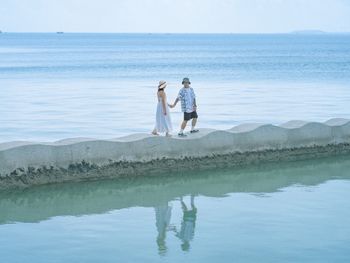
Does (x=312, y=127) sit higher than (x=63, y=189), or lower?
higher

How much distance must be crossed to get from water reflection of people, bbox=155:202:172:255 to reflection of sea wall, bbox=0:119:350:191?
188 cm

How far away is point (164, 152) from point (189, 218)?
3215mm

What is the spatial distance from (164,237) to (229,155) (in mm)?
5252

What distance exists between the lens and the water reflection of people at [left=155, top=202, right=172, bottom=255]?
33.5ft

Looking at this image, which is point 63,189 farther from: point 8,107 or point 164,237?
point 8,107

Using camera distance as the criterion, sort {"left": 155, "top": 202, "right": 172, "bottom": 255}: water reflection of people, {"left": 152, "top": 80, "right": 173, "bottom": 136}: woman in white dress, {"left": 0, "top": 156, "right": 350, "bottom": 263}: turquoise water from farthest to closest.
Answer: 1. {"left": 152, "top": 80, "right": 173, "bottom": 136}: woman in white dress
2. {"left": 155, "top": 202, "right": 172, "bottom": 255}: water reflection of people
3. {"left": 0, "top": 156, "right": 350, "bottom": 263}: turquoise water

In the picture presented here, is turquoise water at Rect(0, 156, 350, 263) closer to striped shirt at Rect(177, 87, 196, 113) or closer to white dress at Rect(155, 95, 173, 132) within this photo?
white dress at Rect(155, 95, 173, 132)

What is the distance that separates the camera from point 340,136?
17.2 meters

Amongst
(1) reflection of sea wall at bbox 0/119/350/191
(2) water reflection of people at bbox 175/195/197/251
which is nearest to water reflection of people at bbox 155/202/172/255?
(2) water reflection of people at bbox 175/195/197/251

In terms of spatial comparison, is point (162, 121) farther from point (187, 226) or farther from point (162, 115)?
point (187, 226)

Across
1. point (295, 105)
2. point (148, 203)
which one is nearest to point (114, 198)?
point (148, 203)

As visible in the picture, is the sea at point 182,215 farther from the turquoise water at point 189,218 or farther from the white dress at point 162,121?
the white dress at point 162,121

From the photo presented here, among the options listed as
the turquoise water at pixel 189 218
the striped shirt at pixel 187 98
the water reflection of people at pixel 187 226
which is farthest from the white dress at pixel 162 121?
the water reflection of people at pixel 187 226

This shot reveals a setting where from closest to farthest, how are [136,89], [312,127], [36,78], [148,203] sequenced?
[148,203] < [312,127] < [136,89] < [36,78]
